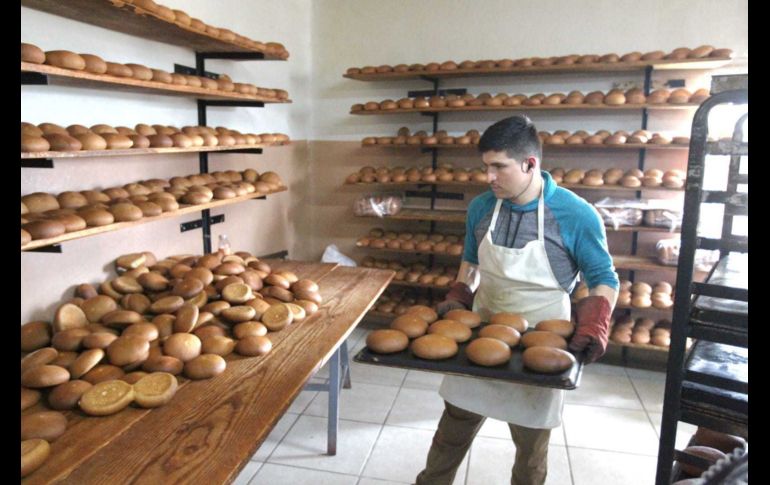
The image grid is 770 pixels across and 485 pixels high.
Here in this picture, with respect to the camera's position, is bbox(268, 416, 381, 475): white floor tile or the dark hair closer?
the dark hair

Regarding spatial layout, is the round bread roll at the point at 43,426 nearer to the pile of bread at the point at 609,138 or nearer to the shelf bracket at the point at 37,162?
the shelf bracket at the point at 37,162

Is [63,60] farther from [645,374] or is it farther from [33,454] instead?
[645,374]

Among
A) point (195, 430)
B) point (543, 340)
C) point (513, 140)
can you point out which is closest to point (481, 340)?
point (543, 340)

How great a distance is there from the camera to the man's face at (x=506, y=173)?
1894mm

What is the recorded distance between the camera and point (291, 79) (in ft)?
15.0

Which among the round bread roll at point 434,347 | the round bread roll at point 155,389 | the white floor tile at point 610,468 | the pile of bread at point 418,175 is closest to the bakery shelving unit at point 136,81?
the round bread roll at point 155,389

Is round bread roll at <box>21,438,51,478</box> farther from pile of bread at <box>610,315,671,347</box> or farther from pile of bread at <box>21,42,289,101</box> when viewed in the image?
pile of bread at <box>610,315,671,347</box>

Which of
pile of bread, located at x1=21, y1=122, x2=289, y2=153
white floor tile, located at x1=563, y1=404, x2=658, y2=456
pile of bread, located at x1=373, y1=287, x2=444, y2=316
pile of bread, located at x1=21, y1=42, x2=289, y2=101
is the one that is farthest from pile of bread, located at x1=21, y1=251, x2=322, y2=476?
pile of bread, located at x1=373, y1=287, x2=444, y2=316

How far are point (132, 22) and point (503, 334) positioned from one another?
2.20m

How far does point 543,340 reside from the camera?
1611mm

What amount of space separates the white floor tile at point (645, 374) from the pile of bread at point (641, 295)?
510 mm

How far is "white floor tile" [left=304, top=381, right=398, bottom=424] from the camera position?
128 inches

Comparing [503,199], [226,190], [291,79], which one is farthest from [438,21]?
[503,199]

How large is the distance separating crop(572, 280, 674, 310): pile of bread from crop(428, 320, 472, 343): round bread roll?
233 cm
